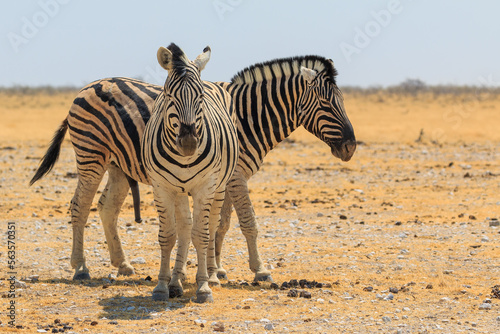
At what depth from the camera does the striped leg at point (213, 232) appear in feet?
23.4

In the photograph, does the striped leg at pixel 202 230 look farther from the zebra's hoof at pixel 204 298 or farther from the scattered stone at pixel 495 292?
the scattered stone at pixel 495 292

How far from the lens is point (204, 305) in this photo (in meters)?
6.63

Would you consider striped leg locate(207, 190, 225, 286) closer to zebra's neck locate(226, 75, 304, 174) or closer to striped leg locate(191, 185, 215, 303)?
striped leg locate(191, 185, 215, 303)

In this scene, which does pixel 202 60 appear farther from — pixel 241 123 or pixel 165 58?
pixel 241 123

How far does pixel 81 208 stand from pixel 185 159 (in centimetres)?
236

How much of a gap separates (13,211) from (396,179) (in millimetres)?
9223

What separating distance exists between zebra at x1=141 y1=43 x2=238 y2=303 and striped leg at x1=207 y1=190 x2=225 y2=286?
0.02 m

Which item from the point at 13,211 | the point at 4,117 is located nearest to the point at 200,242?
the point at 13,211

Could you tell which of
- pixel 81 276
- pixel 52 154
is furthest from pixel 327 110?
pixel 52 154

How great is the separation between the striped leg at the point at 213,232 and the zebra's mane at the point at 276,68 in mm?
1869

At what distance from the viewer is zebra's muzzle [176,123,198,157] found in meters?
6.05

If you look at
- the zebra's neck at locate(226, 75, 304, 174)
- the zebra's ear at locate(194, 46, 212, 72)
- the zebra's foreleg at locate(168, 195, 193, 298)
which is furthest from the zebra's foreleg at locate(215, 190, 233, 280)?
the zebra's ear at locate(194, 46, 212, 72)

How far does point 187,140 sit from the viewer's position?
6.04 m

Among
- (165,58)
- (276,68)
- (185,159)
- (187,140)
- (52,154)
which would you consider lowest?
(52,154)
